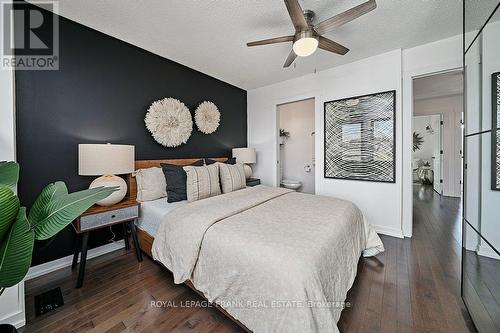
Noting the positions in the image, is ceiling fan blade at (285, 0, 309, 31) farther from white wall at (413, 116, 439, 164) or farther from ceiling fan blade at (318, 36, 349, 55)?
white wall at (413, 116, 439, 164)

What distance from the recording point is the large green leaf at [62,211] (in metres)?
0.81

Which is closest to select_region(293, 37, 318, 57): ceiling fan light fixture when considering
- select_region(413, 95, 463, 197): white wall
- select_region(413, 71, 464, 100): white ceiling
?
select_region(413, 71, 464, 100): white ceiling

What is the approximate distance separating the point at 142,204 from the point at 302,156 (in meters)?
3.86

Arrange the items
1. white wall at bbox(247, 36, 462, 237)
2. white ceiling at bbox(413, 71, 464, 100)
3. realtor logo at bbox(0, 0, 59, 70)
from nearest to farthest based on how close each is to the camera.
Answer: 1. realtor logo at bbox(0, 0, 59, 70)
2. white wall at bbox(247, 36, 462, 237)
3. white ceiling at bbox(413, 71, 464, 100)

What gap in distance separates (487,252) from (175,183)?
2766mm

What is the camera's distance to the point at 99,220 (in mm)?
1890

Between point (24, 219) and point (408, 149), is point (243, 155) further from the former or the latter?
point (24, 219)

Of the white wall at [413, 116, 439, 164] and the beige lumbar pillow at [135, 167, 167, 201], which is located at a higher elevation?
the white wall at [413, 116, 439, 164]

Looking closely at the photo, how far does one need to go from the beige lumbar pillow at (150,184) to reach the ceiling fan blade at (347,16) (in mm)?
2322

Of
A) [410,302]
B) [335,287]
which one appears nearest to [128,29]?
[335,287]

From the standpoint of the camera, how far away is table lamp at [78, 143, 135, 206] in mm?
1862

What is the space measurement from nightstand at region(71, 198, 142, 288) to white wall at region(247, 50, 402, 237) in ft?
8.78

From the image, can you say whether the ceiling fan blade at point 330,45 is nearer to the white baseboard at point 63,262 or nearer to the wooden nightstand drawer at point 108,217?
the wooden nightstand drawer at point 108,217

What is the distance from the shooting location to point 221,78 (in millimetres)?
3678
